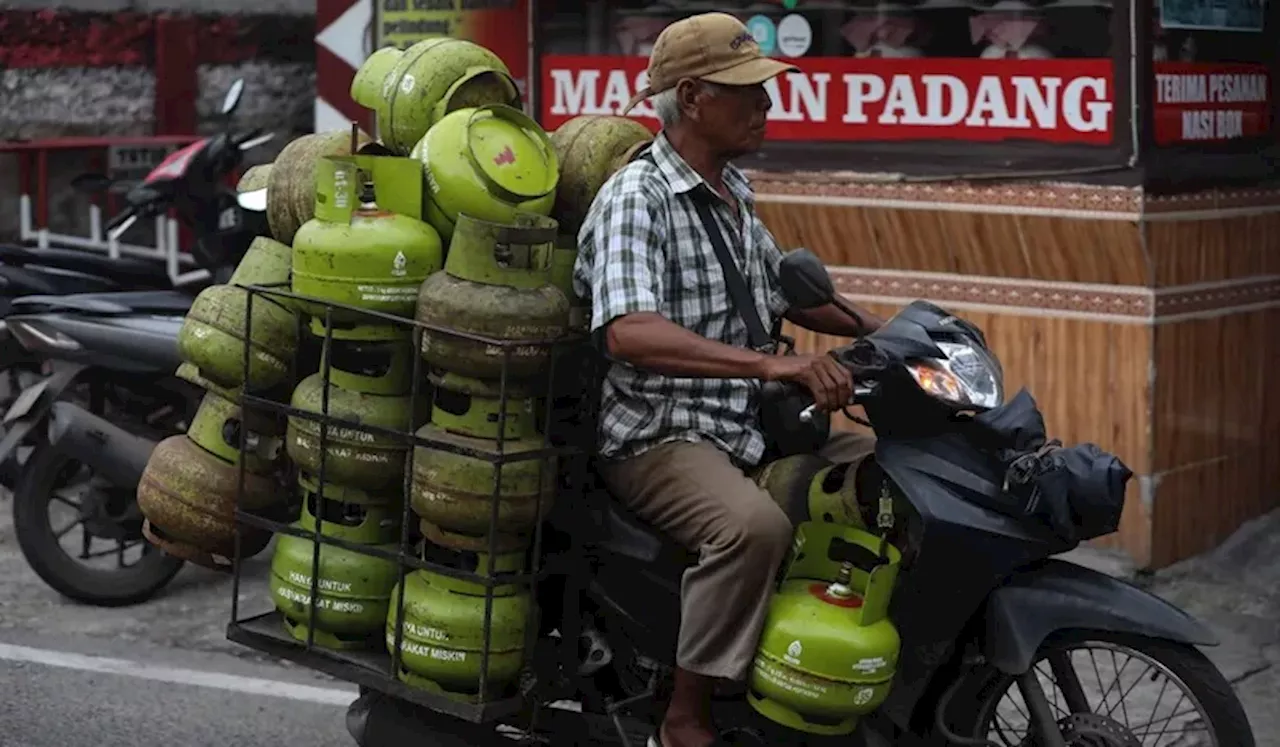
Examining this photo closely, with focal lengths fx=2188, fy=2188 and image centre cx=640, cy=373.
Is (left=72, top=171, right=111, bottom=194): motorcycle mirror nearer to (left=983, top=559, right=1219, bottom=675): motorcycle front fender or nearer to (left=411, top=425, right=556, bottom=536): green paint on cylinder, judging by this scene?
(left=411, top=425, right=556, bottom=536): green paint on cylinder

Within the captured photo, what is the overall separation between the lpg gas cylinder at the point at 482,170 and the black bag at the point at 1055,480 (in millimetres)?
1055

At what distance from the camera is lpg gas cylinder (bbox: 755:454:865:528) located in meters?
4.14

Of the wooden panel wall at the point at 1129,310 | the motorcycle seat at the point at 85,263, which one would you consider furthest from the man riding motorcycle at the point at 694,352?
the motorcycle seat at the point at 85,263

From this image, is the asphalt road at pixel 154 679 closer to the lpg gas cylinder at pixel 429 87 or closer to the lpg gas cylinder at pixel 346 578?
the lpg gas cylinder at pixel 346 578

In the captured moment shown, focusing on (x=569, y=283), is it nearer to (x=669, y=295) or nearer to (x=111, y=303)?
(x=669, y=295)

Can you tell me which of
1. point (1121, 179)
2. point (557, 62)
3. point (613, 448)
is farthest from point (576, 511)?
point (557, 62)

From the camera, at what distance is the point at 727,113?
4.31 m

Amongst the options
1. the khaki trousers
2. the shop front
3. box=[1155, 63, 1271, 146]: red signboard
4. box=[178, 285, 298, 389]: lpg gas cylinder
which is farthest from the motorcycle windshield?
the khaki trousers

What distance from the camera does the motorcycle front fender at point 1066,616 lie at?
392 cm

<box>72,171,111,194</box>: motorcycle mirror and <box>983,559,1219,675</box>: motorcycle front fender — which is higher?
<box>72,171,111,194</box>: motorcycle mirror

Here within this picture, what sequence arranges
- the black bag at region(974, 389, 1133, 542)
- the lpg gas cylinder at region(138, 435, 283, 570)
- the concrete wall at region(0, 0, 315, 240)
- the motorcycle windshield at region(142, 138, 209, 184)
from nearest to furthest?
the black bag at region(974, 389, 1133, 542), the lpg gas cylinder at region(138, 435, 283, 570), the motorcycle windshield at region(142, 138, 209, 184), the concrete wall at region(0, 0, 315, 240)

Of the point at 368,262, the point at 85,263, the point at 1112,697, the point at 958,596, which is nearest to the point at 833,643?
the point at 958,596

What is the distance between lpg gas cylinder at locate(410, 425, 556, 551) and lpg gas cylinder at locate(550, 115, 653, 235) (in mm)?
627

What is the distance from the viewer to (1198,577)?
6.87 metres
